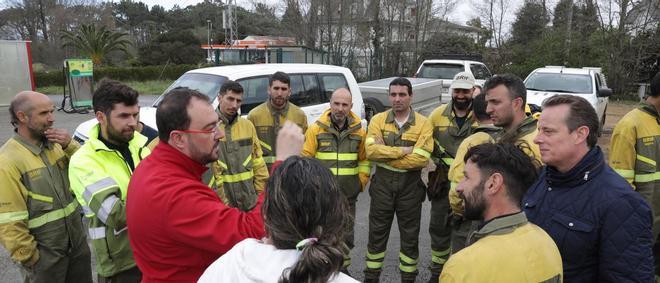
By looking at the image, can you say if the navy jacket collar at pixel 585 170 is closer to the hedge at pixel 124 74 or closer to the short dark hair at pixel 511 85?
the short dark hair at pixel 511 85

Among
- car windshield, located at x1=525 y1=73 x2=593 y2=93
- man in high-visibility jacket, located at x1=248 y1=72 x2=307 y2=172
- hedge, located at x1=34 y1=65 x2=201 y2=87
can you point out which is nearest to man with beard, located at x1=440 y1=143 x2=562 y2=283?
man in high-visibility jacket, located at x1=248 y1=72 x2=307 y2=172

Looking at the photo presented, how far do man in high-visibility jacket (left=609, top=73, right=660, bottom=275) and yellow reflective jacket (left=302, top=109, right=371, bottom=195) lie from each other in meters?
2.26

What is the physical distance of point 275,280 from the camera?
4.45 ft

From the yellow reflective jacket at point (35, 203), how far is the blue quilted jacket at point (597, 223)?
309 centimetres

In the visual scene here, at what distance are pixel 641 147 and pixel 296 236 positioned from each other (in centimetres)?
338

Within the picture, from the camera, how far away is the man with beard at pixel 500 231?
170cm

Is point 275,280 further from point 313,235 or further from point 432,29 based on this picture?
point 432,29

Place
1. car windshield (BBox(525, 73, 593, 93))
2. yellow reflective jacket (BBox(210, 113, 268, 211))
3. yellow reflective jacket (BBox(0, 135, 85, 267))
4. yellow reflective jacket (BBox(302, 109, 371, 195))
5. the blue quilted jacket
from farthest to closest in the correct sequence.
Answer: car windshield (BBox(525, 73, 593, 93)), yellow reflective jacket (BBox(302, 109, 371, 195)), yellow reflective jacket (BBox(210, 113, 268, 211)), yellow reflective jacket (BBox(0, 135, 85, 267)), the blue quilted jacket

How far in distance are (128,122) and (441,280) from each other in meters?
2.16

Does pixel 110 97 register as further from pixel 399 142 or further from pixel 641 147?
pixel 641 147

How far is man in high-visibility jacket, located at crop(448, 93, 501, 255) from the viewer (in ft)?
10.7

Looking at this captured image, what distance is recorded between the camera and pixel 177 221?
1.87m

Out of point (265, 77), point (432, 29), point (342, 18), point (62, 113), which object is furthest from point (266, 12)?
point (265, 77)

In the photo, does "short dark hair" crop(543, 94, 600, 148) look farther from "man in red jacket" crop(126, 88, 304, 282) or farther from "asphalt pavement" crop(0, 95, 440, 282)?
"asphalt pavement" crop(0, 95, 440, 282)
